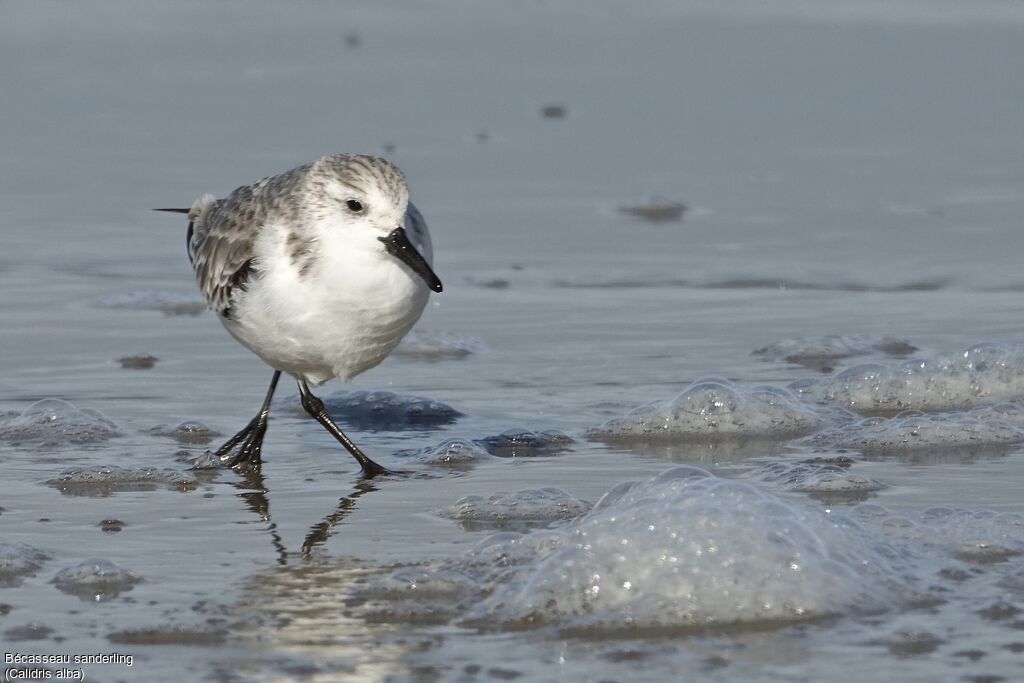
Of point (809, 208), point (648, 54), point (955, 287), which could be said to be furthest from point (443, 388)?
point (648, 54)

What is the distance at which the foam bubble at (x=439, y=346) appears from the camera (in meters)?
7.04

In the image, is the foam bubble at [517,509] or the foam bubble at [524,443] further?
the foam bubble at [524,443]

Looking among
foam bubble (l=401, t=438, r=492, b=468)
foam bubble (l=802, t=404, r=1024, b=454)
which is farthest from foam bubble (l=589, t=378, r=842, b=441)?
foam bubble (l=401, t=438, r=492, b=468)

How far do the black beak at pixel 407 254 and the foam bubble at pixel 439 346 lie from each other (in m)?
1.69

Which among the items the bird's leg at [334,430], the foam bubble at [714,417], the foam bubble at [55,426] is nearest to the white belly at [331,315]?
the bird's leg at [334,430]

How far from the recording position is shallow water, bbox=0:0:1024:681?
406 centimetres

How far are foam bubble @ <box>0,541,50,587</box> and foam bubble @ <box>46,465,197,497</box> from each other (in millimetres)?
716

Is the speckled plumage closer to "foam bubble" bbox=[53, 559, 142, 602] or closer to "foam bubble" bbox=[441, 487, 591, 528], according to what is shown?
"foam bubble" bbox=[441, 487, 591, 528]

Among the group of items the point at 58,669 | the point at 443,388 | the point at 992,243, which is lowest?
the point at 58,669

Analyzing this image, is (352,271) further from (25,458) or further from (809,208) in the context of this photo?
(809,208)

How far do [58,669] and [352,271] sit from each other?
1874 mm

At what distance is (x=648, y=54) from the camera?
11203 mm

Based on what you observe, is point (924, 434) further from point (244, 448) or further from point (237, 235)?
point (237, 235)

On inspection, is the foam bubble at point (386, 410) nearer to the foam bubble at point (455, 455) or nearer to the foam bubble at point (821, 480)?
the foam bubble at point (455, 455)
